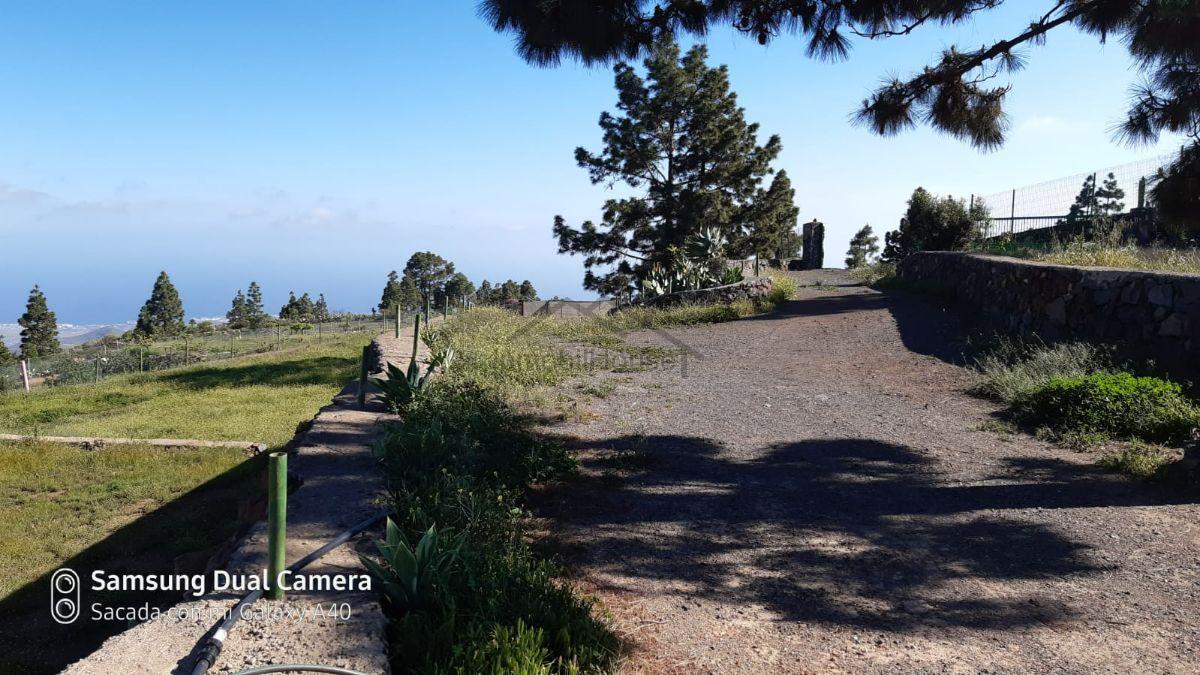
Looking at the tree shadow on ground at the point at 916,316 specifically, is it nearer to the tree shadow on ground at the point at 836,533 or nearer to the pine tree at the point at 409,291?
the tree shadow on ground at the point at 836,533

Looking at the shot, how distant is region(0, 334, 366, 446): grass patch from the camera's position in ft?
31.8

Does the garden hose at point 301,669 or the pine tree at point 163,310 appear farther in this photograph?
the pine tree at point 163,310

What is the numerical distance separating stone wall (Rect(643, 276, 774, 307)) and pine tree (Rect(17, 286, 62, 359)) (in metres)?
40.1

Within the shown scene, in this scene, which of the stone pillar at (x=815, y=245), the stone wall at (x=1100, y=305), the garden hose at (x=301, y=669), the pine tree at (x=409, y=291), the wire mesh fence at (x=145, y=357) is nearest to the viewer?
the garden hose at (x=301, y=669)

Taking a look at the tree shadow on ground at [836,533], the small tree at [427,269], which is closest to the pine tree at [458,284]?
the small tree at [427,269]

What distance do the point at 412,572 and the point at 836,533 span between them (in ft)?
7.50

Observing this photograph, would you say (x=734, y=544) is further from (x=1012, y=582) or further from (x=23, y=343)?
(x=23, y=343)

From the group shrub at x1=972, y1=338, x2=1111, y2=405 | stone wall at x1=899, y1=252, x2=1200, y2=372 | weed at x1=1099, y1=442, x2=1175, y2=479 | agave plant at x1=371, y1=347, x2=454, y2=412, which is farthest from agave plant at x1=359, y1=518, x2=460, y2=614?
stone wall at x1=899, y1=252, x2=1200, y2=372

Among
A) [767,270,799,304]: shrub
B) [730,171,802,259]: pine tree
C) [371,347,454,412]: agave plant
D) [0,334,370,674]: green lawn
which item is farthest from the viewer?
[730,171,802,259]: pine tree

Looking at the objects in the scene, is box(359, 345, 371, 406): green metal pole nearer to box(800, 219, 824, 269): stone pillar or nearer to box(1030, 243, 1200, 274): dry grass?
box(1030, 243, 1200, 274): dry grass

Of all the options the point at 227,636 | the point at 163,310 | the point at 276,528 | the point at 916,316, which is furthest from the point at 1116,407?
the point at 163,310

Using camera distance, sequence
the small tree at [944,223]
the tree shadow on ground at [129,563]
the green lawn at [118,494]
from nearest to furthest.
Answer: the tree shadow on ground at [129,563], the green lawn at [118,494], the small tree at [944,223]

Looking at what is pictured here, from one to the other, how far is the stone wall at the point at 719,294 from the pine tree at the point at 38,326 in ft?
132

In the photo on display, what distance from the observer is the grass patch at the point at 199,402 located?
9695 mm
